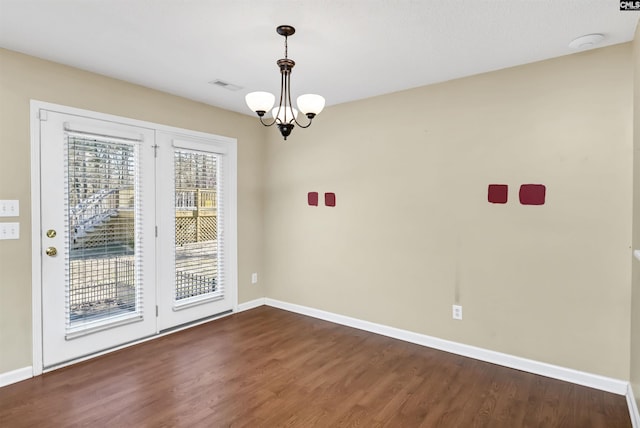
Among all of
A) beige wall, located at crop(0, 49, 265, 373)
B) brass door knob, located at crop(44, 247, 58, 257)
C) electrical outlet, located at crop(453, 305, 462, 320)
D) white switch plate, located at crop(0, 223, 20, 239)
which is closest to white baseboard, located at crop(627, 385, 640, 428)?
electrical outlet, located at crop(453, 305, 462, 320)

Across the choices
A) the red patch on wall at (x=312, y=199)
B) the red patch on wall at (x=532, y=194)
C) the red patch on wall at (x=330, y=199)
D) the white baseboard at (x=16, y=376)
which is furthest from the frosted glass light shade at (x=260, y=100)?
the white baseboard at (x=16, y=376)

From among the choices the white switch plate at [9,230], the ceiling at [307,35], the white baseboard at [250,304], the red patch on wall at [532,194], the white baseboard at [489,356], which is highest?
the ceiling at [307,35]

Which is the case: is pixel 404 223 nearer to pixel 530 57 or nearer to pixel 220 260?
pixel 530 57

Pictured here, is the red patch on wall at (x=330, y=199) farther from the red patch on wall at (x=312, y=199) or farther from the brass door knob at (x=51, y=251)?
the brass door knob at (x=51, y=251)

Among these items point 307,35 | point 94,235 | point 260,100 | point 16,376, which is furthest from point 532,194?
point 16,376

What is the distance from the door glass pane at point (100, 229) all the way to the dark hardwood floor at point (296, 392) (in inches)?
18.9

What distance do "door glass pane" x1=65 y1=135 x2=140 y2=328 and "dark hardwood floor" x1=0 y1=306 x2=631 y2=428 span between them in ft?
1.57

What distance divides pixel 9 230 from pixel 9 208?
0.55ft

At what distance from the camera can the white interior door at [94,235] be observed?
2.86 metres

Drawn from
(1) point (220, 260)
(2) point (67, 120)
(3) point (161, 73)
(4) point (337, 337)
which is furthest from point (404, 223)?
(2) point (67, 120)

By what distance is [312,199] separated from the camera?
14.0 feet

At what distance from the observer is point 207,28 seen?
2.33m

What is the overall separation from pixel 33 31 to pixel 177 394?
2703mm

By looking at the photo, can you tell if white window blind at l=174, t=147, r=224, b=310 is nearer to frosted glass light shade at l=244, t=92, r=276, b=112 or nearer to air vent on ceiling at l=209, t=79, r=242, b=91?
air vent on ceiling at l=209, t=79, r=242, b=91
